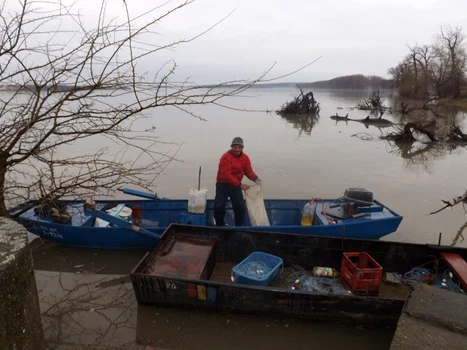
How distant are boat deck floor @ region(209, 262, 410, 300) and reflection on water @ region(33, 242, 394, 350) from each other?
0.75 metres

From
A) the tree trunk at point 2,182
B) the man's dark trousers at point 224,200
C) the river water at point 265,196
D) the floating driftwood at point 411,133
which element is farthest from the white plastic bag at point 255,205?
the floating driftwood at point 411,133

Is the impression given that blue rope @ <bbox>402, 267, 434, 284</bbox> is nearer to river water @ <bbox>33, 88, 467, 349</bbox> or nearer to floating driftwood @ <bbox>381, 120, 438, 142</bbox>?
river water @ <bbox>33, 88, 467, 349</bbox>

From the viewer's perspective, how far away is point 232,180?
6148 mm

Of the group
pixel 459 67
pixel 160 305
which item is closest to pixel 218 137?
pixel 160 305

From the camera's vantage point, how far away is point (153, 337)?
4078mm

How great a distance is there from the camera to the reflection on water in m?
3.99

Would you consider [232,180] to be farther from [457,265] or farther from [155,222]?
[457,265]

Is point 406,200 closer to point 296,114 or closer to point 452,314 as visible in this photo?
point 452,314

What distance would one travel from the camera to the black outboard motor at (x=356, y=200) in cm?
622

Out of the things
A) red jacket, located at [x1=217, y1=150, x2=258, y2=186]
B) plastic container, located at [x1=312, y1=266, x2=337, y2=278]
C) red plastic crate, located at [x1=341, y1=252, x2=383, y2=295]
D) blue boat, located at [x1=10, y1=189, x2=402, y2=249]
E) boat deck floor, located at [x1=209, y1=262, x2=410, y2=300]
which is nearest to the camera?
red plastic crate, located at [x1=341, y1=252, x2=383, y2=295]

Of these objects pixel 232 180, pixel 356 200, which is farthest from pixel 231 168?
pixel 356 200

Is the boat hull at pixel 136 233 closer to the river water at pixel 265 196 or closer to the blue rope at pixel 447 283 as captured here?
the river water at pixel 265 196

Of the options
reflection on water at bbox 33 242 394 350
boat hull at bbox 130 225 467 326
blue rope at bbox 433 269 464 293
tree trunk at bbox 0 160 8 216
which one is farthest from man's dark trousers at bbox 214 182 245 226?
tree trunk at bbox 0 160 8 216

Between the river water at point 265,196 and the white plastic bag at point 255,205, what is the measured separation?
1.71 meters
